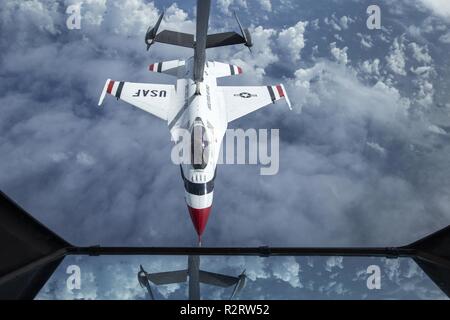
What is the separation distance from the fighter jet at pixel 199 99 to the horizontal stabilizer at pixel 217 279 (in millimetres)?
8845

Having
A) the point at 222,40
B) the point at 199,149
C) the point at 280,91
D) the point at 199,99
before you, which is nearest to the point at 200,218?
the point at 199,149

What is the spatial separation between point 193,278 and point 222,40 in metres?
16.4

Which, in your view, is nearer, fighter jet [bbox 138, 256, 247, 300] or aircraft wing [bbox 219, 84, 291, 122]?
fighter jet [bbox 138, 256, 247, 300]

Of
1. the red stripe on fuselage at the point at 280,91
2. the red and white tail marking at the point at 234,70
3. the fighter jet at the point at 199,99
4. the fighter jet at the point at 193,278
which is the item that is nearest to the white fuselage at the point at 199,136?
the fighter jet at the point at 199,99

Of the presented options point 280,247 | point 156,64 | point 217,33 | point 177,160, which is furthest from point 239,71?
point 280,247

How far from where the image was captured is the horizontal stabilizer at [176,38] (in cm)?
1805

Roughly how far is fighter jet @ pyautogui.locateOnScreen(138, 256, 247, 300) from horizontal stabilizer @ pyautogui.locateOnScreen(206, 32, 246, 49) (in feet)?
52.8

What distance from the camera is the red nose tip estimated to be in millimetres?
13523

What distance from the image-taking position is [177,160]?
45.9 ft

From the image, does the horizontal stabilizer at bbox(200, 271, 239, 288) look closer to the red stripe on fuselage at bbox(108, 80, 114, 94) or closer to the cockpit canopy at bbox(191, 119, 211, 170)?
the cockpit canopy at bbox(191, 119, 211, 170)

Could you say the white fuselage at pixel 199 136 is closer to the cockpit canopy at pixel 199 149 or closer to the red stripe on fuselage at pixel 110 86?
the cockpit canopy at pixel 199 149

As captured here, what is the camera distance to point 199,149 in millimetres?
12625

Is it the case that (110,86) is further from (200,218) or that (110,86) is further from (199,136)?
(200,218)

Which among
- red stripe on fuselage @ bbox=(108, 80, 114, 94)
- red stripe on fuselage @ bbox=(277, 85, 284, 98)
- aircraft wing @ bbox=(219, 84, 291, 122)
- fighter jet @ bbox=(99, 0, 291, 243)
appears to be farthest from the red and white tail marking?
red stripe on fuselage @ bbox=(108, 80, 114, 94)
